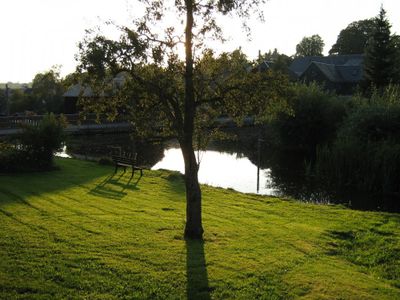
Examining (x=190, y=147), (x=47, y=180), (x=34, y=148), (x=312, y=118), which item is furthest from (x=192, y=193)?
(x=312, y=118)

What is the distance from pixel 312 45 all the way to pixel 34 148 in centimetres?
12522

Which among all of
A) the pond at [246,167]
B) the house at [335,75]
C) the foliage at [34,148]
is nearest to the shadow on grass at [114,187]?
the pond at [246,167]

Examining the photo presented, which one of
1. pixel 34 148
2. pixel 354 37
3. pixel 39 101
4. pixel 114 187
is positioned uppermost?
pixel 354 37

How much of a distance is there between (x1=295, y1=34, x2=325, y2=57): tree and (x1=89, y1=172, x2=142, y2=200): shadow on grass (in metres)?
124

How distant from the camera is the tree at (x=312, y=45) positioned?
136375mm

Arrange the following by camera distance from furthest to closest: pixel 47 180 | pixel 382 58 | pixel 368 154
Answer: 1. pixel 382 58
2. pixel 368 154
3. pixel 47 180

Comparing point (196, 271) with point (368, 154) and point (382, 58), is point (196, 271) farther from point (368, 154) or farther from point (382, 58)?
point (382, 58)

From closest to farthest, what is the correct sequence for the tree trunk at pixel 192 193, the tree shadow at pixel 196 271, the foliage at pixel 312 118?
the tree shadow at pixel 196 271, the tree trunk at pixel 192 193, the foliage at pixel 312 118

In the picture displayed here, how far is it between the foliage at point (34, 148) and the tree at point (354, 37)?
94.8m

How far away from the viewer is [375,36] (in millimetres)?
54156

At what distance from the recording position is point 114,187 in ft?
62.7

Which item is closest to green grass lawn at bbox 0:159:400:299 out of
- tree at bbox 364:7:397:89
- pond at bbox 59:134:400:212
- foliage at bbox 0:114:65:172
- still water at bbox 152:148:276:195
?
pond at bbox 59:134:400:212

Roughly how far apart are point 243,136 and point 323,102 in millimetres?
14670

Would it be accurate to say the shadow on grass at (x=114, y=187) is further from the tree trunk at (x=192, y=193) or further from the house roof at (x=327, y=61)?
the house roof at (x=327, y=61)
